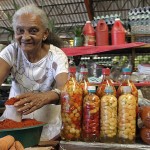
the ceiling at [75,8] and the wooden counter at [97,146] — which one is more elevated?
the ceiling at [75,8]

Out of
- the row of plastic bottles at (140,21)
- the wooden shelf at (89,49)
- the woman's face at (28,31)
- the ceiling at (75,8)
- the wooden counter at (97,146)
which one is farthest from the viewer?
the ceiling at (75,8)

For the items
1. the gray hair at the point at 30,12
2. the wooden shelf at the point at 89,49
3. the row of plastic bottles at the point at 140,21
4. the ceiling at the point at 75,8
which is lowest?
the gray hair at the point at 30,12

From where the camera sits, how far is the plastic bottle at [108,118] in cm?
101

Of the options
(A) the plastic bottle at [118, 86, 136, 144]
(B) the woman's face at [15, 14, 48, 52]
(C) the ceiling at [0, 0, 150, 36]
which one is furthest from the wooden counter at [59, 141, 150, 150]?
(C) the ceiling at [0, 0, 150, 36]

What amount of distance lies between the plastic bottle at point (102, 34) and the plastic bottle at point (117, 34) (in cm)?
9

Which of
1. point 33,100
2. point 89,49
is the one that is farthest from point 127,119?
point 89,49

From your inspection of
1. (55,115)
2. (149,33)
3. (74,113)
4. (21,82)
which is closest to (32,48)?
(21,82)

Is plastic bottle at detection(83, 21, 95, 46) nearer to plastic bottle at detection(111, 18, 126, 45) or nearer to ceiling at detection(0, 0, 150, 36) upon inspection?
plastic bottle at detection(111, 18, 126, 45)

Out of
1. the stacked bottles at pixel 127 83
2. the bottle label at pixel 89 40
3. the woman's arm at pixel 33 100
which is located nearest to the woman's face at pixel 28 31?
the woman's arm at pixel 33 100

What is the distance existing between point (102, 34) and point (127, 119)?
2.25 m

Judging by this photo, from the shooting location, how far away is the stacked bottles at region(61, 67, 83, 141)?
40.6 inches

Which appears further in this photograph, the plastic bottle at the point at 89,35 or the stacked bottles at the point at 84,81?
the plastic bottle at the point at 89,35

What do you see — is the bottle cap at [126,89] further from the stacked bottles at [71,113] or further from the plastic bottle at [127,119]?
the stacked bottles at [71,113]

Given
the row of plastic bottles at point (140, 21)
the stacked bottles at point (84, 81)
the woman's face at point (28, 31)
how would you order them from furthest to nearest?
1. the row of plastic bottles at point (140, 21)
2. the woman's face at point (28, 31)
3. the stacked bottles at point (84, 81)
